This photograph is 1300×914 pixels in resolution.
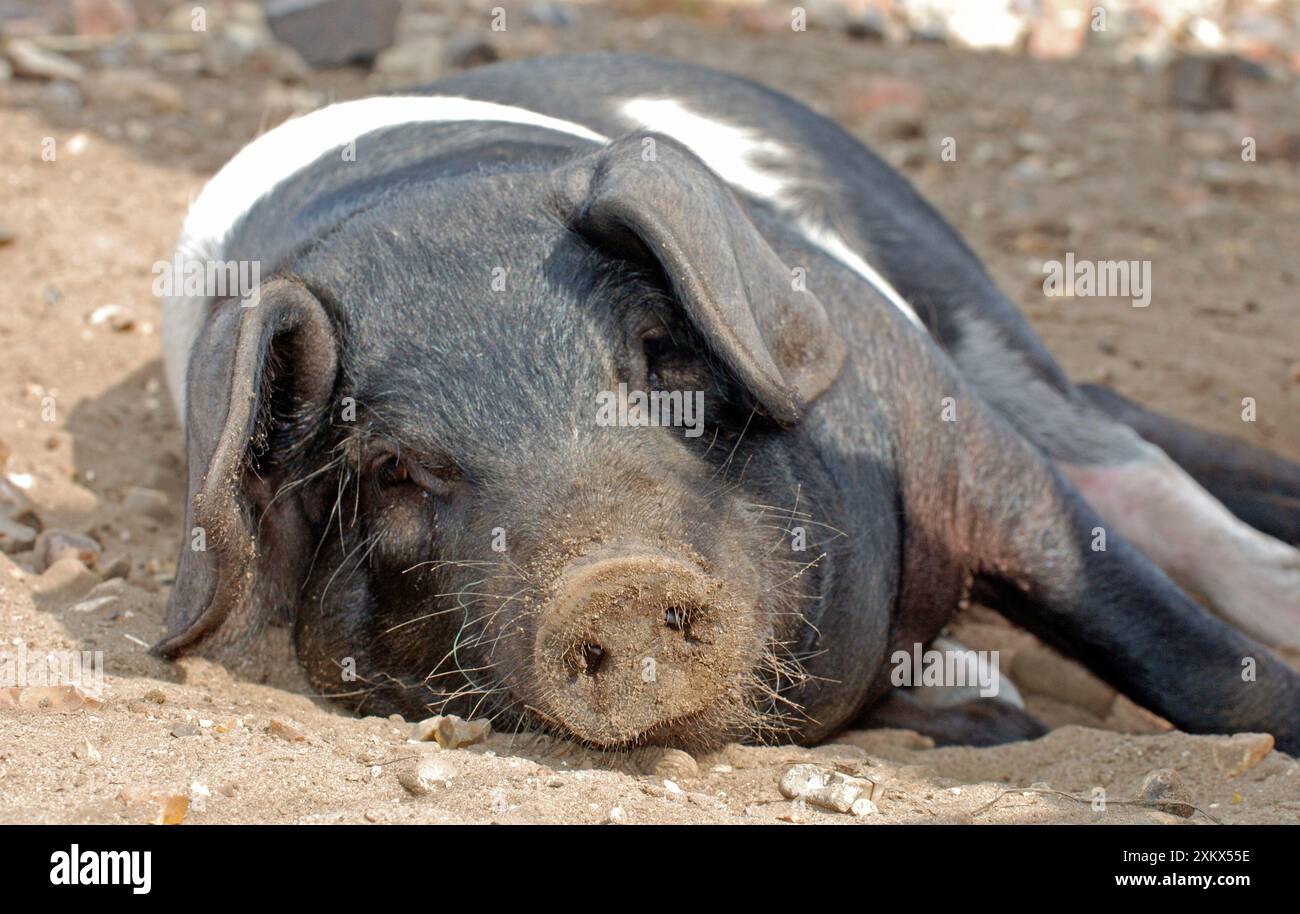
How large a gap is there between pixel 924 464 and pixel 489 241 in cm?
122

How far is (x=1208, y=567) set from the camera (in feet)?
17.1

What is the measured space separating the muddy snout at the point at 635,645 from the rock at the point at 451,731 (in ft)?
1.21

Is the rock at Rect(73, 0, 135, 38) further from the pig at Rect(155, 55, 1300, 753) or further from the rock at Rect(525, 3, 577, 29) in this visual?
the pig at Rect(155, 55, 1300, 753)

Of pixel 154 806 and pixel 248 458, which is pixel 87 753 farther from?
pixel 248 458

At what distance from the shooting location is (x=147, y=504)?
4.87 m

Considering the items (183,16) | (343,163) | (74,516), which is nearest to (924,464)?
(343,163)

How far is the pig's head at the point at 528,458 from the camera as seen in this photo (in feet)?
10.1

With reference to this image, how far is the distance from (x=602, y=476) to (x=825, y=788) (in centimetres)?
71

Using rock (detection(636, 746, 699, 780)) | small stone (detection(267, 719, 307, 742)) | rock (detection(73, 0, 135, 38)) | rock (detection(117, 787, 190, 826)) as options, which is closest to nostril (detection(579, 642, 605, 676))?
rock (detection(636, 746, 699, 780))

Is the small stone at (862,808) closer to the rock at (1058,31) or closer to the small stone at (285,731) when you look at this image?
the small stone at (285,731)

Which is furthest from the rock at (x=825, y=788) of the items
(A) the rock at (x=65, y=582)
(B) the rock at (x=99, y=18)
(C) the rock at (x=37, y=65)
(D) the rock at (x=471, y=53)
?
(B) the rock at (x=99, y=18)

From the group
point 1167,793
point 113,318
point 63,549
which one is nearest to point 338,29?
point 113,318

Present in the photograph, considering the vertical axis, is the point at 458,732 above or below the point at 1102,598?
below

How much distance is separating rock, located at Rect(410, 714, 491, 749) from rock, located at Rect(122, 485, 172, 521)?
68.4 inches
